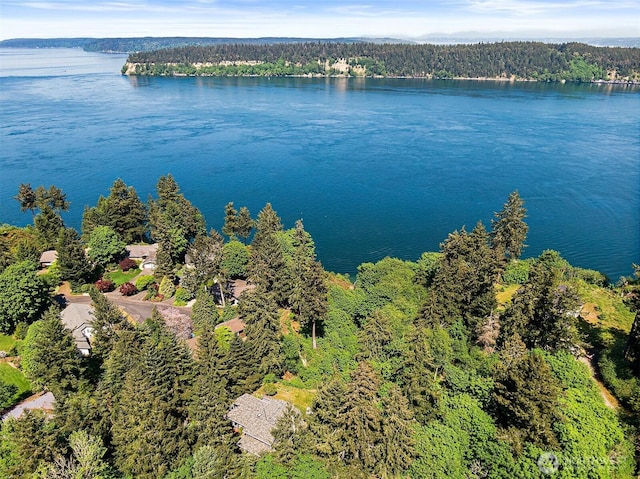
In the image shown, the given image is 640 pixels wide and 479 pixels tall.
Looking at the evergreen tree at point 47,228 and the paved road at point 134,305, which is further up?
the evergreen tree at point 47,228

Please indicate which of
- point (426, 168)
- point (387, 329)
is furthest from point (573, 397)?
point (426, 168)

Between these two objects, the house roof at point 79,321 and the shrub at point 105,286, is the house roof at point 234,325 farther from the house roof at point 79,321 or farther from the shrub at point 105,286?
the shrub at point 105,286

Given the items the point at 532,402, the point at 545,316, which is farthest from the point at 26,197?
the point at 532,402

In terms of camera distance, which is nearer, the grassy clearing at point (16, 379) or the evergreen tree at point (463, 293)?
the grassy clearing at point (16, 379)

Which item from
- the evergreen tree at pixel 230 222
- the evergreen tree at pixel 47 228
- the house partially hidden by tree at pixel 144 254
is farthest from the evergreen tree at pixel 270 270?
the evergreen tree at pixel 47 228

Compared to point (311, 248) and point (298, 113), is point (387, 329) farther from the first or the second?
point (298, 113)

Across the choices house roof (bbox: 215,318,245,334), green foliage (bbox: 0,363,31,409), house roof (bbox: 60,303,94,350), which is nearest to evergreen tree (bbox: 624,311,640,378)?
house roof (bbox: 215,318,245,334)

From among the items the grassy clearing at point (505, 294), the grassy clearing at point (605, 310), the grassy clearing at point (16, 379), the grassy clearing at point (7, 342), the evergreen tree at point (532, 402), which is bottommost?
the grassy clearing at point (7, 342)

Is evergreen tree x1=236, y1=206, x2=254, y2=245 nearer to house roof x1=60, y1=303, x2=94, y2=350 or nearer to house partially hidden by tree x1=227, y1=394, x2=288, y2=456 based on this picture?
house roof x1=60, y1=303, x2=94, y2=350
